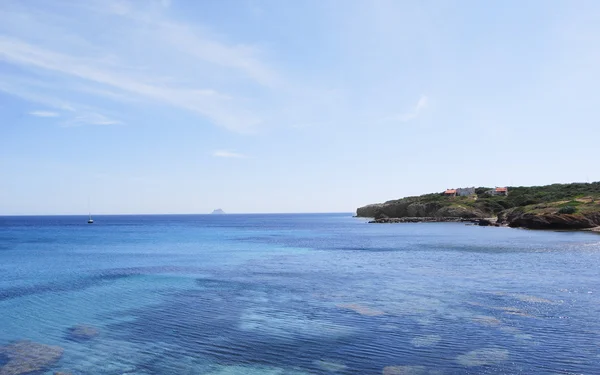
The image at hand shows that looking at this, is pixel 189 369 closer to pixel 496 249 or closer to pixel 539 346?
pixel 539 346

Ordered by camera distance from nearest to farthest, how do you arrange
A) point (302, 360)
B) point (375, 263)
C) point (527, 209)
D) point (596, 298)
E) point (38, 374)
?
point (38, 374) → point (302, 360) → point (596, 298) → point (375, 263) → point (527, 209)

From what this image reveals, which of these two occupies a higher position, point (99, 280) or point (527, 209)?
point (527, 209)

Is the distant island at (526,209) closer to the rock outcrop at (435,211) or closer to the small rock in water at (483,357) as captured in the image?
the rock outcrop at (435,211)

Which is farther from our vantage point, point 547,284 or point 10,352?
point 547,284

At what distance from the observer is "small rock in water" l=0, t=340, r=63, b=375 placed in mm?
17872

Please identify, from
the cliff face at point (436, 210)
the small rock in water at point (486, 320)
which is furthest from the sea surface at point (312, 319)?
the cliff face at point (436, 210)

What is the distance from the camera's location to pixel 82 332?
930 inches

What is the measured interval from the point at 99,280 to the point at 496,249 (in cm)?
5350

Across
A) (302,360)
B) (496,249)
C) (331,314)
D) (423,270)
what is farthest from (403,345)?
(496,249)

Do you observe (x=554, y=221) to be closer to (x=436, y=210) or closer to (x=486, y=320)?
(x=436, y=210)

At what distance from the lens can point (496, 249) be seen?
63594 millimetres

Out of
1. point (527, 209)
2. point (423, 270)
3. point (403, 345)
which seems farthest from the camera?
point (527, 209)

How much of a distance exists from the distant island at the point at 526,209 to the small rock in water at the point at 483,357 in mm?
93420

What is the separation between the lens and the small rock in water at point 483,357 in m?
17.6
